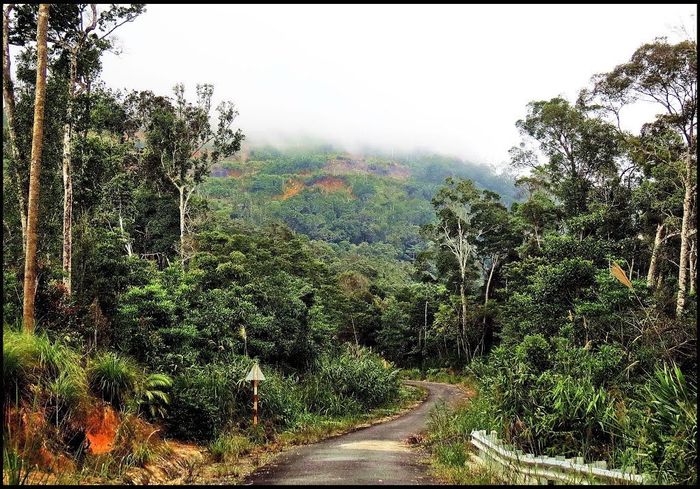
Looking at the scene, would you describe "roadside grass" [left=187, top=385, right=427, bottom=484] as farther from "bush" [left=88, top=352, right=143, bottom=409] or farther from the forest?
"bush" [left=88, top=352, right=143, bottom=409]

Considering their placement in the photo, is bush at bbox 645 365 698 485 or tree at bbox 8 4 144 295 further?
tree at bbox 8 4 144 295

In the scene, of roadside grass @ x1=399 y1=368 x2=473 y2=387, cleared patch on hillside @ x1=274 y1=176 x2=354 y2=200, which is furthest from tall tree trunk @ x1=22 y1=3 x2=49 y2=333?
cleared patch on hillside @ x1=274 y1=176 x2=354 y2=200

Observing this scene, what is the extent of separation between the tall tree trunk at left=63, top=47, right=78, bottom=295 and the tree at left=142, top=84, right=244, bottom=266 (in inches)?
601

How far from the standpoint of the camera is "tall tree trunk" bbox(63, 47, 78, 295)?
1565cm

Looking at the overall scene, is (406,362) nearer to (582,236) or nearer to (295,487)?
(582,236)

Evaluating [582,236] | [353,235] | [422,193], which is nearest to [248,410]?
[582,236]

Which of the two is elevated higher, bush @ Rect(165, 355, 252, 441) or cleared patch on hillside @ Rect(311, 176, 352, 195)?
cleared patch on hillside @ Rect(311, 176, 352, 195)

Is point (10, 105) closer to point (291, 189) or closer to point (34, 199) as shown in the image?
point (34, 199)

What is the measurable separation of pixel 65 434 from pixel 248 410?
283 inches

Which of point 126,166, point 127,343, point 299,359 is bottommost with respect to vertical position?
point 299,359

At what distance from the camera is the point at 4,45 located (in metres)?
15.1

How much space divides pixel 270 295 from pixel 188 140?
15.1m

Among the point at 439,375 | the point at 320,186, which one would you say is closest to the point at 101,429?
the point at 439,375

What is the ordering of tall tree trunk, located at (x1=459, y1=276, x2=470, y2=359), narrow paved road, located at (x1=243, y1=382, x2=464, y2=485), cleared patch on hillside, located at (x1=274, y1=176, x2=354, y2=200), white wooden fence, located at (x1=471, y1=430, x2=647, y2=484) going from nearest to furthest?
white wooden fence, located at (x1=471, y1=430, x2=647, y2=484), narrow paved road, located at (x1=243, y1=382, x2=464, y2=485), tall tree trunk, located at (x1=459, y1=276, x2=470, y2=359), cleared patch on hillside, located at (x1=274, y1=176, x2=354, y2=200)
